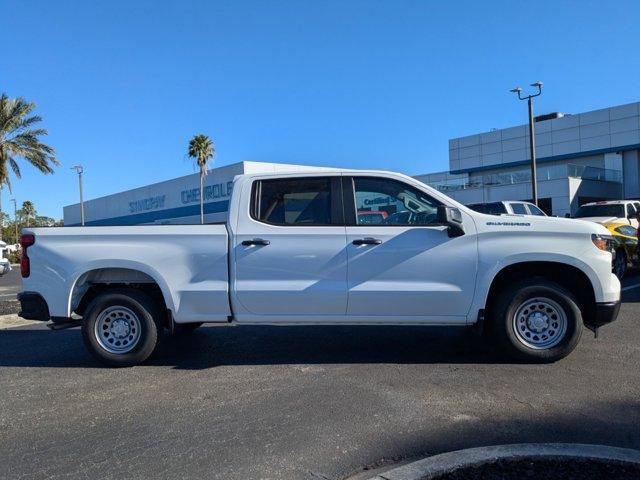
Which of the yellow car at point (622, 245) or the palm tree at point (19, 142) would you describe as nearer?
the yellow car at point (622, 245)

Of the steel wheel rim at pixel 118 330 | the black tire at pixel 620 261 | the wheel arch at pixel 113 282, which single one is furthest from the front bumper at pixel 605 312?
the black tire at pixel 620 261

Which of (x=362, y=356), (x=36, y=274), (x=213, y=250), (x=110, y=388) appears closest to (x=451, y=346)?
(x=362, y=356)

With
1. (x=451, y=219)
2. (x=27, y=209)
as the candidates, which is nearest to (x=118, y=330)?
(x=451, y=219)

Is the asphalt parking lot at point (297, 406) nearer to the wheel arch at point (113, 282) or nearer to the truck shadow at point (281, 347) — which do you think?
the truck shadow at point (281, 347)

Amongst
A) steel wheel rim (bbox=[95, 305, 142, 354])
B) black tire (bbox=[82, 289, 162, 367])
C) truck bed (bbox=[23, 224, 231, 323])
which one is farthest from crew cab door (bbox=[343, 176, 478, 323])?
steel wheel rim (bbox=[95, 305, 142, 354])

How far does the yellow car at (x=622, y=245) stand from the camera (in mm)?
12922

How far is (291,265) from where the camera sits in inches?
234

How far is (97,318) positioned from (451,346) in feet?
13.3

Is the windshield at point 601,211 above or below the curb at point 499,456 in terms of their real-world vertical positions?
above

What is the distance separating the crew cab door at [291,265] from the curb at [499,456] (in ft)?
7.99

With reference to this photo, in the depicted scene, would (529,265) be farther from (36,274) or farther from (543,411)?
(36,274)

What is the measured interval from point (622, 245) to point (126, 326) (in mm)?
11205

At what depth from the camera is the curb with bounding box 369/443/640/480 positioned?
11.4 feet

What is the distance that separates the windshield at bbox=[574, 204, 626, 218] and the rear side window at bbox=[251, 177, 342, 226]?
12.5 meters
